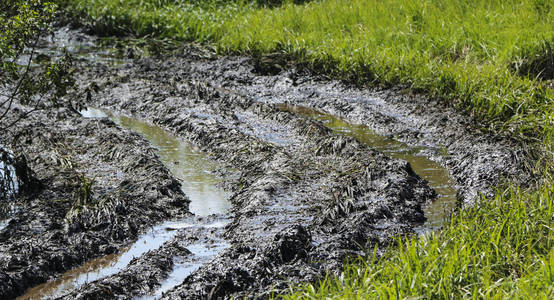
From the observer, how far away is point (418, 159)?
290 inches

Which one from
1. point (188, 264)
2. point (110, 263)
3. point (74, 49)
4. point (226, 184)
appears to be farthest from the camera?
point (74, 49)

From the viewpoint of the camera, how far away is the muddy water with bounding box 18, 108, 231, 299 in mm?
4676

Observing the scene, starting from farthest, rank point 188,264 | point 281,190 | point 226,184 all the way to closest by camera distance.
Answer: point 226,184
point 281,190
point 188,264

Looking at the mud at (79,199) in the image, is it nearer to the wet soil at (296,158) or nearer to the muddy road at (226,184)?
the muddy road at (226,184)

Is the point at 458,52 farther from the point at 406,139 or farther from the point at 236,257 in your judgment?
the point at 236,257

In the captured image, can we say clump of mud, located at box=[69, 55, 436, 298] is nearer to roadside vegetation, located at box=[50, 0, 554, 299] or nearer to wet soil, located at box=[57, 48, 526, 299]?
wet soil, located at box=[57, 48, 526, 299]

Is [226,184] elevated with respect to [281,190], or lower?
lower

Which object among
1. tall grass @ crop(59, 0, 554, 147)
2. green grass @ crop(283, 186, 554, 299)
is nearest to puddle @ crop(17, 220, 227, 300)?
green grass @ crop(283, 186, 554, 299)

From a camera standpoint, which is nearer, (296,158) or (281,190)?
(281,190)

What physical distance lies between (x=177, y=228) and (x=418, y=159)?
2992 millimetres

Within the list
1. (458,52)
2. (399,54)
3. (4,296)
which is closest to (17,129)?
(4,296)

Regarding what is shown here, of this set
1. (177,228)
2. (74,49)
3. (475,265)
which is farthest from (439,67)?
(74,49)

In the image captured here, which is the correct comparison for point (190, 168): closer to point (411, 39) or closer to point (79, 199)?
point (79, 199)

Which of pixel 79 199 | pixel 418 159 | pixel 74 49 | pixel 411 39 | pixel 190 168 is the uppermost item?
pixel 79 199
